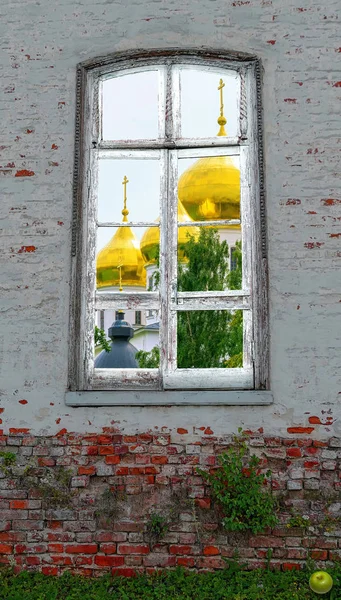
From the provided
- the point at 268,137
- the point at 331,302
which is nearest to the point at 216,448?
the point at 331,302

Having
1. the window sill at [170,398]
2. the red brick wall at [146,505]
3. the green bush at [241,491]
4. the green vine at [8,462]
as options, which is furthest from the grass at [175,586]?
the window sill at [170,398]

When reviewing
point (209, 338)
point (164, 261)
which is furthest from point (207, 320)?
point (164, 261)

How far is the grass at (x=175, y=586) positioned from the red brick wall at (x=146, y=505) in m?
0.07

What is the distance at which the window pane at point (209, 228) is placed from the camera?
442cm

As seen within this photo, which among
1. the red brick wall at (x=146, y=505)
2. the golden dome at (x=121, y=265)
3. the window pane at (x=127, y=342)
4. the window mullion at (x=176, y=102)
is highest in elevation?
the window mullion at (x=176, y=102)

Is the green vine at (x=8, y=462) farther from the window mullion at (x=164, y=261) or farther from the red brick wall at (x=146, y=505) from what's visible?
the window mullion at (x=164, y=261)

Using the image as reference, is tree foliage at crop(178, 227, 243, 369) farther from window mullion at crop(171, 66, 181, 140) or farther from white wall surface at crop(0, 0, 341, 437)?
window mullion at crop(171, 66, 181, 140)

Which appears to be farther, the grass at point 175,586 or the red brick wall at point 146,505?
the red brick wall at point 146,505

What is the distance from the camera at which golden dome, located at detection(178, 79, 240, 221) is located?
4.46m

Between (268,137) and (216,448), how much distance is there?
206 centimetres

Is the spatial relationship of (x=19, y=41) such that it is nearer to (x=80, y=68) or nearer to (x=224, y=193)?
(x=80, y=68)

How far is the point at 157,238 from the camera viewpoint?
4.48 metres

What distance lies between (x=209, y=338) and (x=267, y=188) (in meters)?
1.08

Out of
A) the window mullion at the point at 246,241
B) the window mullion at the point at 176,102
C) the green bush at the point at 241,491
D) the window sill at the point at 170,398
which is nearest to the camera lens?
the green bush at the point at 241,491
